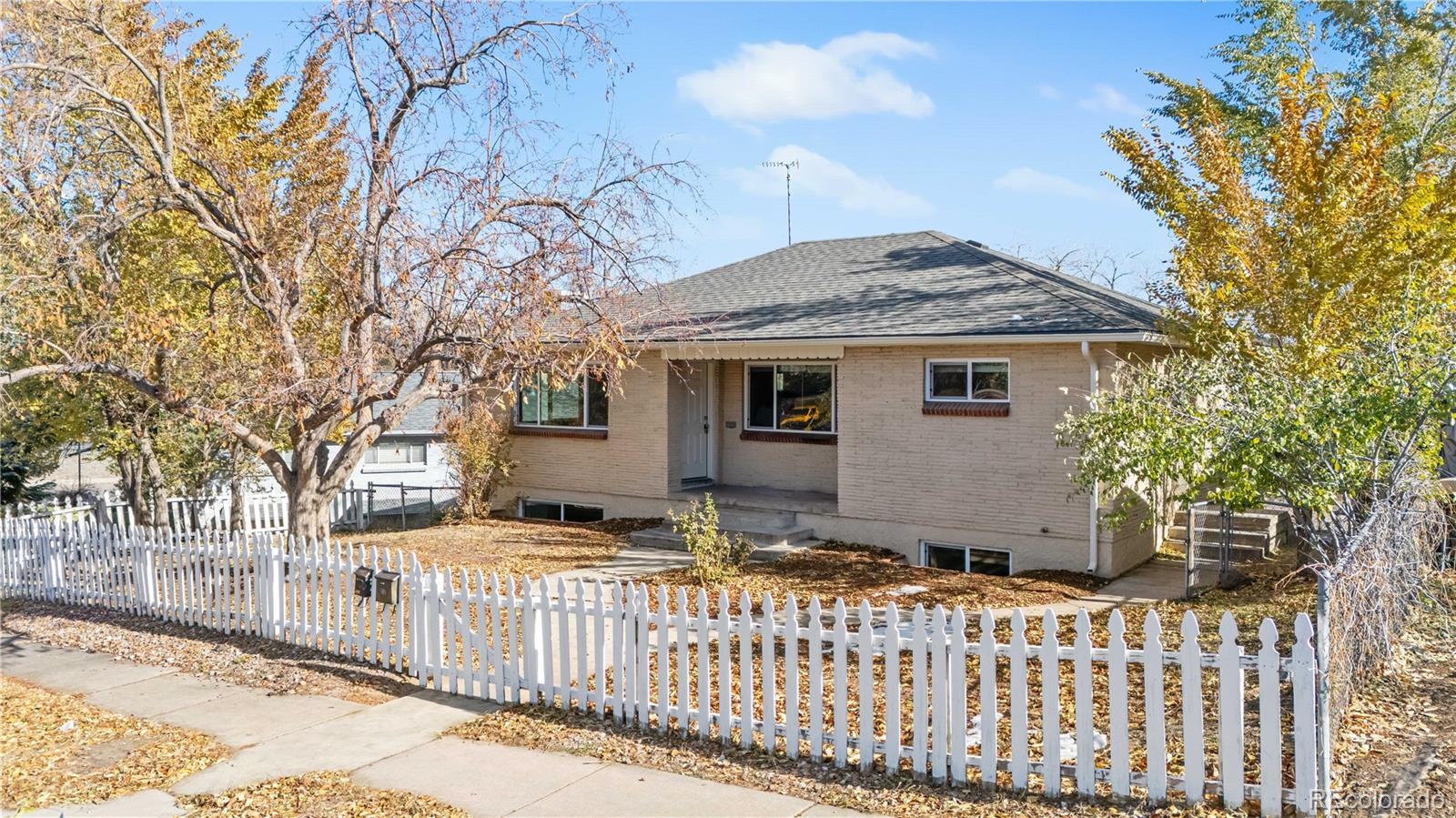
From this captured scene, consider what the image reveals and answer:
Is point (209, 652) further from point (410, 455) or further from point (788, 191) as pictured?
point (788, 191)

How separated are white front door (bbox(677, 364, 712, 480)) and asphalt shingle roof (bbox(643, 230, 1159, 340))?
1256 mm

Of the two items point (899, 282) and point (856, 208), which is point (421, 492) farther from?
point (856, 208)

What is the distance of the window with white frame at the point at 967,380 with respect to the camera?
44.1ft

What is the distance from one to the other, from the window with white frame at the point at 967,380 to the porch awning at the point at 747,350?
139 cm

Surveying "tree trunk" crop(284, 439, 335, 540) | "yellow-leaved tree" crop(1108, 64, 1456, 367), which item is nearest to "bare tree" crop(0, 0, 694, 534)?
"tree trunk" crop(284, 439, 335, 540)

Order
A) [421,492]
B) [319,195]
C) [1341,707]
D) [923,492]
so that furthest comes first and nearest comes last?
1. [421,492]
2. [923,492]
3. [319,195]
4. [1341,707]

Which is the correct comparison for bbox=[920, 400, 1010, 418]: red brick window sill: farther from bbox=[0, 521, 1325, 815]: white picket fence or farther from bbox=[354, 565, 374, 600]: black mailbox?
A: bbox=[354, 565, 374, 600]: black mailbox

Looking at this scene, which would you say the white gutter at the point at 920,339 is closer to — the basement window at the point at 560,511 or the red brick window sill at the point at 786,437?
the red brick window sill at the point at 786,437

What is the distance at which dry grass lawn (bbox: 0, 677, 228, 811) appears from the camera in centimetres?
Answer: 612

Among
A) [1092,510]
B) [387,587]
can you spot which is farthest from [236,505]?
[1092,510]

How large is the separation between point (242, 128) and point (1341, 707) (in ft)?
52.5

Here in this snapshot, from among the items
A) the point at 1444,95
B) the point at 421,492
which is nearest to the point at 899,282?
the point at 1444,95

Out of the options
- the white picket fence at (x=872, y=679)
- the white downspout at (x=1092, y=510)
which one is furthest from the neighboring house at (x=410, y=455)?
the white downspout at (x=1092, y=510)

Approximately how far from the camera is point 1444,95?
65.8ft
